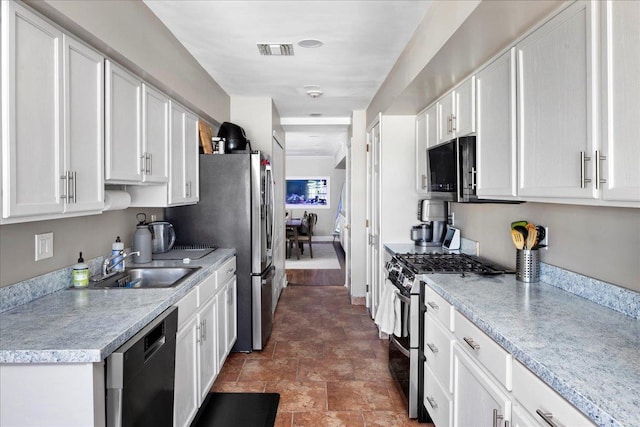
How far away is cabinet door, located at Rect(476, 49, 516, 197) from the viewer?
6.72 ft

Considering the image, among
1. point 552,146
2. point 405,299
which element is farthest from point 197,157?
point 552,146

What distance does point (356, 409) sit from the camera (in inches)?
107

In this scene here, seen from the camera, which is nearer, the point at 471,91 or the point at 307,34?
the point at 471,91

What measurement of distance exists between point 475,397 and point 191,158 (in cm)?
259

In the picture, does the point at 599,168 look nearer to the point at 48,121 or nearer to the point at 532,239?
the point at 532,239

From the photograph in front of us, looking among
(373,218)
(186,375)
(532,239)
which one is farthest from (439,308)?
(373,218)

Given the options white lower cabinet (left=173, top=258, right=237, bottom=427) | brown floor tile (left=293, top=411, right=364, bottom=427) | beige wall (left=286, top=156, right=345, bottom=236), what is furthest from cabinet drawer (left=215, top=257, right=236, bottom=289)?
beige wall (left=286, top=156, right=345, bottom=236)

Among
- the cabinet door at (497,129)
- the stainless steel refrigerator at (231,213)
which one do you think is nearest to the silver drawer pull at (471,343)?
the cabinet door at (497,129)

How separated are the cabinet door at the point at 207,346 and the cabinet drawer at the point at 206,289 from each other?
4cm

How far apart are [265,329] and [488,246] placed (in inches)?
81.0

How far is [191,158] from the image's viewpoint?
330cm

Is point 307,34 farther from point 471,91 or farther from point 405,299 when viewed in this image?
point 405,299

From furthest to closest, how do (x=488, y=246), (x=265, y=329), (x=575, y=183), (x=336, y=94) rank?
1. (x=336, y=94)
2. (x=265, y=329)
3. (x=488, y=246)
4. (x=575, y=183)

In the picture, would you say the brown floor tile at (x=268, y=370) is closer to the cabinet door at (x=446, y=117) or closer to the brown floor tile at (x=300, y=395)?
the brown floor tile at (x=300, y=395)
